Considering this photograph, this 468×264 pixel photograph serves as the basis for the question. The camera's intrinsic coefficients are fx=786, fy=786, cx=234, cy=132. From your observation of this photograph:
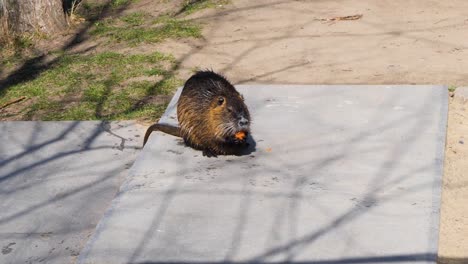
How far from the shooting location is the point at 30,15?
949 cm

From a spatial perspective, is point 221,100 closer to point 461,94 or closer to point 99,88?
point 461,94

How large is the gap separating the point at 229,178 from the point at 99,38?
16.0 feet

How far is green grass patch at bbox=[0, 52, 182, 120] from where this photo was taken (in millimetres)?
7129

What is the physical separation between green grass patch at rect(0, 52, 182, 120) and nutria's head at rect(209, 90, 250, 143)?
1575 millimetres

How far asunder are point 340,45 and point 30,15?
3.83 meters

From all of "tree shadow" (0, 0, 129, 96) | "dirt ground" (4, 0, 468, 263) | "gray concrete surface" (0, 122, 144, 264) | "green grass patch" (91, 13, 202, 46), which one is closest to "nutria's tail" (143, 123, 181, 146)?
"gray concrete surface" (0, 122, 144, 264)

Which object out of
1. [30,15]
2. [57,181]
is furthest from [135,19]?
[57,181]

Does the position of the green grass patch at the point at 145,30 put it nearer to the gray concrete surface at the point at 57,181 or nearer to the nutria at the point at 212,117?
the gray concrete surface at the point at 57,181

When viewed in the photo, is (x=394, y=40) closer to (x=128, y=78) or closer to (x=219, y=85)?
(x=128, y=78)

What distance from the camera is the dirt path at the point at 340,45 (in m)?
7.14

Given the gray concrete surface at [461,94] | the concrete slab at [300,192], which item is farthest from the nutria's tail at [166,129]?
the gray concrete surface at [461,94]

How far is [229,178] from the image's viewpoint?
199 inches

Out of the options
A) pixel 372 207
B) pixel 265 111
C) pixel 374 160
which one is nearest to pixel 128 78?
pixel 265 111

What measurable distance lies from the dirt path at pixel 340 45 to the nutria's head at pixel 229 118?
1443 millimetres
